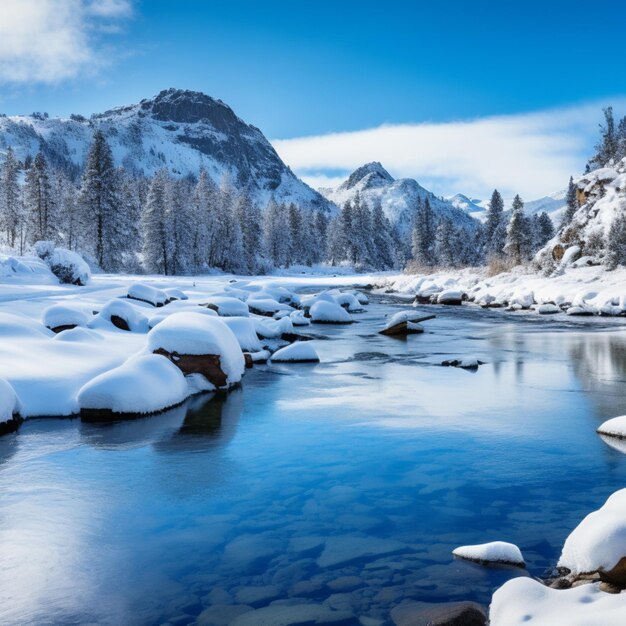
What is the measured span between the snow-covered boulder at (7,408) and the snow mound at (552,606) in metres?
7.87

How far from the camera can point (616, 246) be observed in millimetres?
33250

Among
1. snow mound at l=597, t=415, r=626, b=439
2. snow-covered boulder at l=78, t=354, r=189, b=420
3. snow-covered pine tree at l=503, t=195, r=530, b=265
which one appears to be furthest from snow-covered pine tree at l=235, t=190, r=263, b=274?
snow mound at l=597, t=415, r=626, b=439

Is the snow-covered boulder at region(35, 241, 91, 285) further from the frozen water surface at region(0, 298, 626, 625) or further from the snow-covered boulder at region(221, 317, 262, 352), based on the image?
→ the frozen water surface at region(0, 298, 626, 625)

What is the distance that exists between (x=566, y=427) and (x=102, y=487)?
279 inches

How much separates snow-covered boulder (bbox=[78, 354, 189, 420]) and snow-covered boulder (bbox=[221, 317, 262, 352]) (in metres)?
5.51

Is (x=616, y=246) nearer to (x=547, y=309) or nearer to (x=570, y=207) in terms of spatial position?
(x=547, y=309)

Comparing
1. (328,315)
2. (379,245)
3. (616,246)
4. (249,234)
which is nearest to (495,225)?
(379,245)

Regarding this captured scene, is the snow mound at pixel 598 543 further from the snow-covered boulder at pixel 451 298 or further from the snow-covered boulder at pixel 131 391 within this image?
the snow-covered boulder at pixel 451 298

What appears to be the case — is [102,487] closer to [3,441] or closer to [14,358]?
[3,441]

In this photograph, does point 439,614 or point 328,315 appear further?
point 328,315

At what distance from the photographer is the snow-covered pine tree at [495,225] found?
7094cm

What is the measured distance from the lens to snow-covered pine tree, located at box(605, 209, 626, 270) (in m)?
33.0

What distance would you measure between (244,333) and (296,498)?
411 inches

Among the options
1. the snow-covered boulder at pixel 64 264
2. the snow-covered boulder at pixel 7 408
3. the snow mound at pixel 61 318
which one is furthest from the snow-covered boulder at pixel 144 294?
the snow-covered boulder at pixel 7 408
